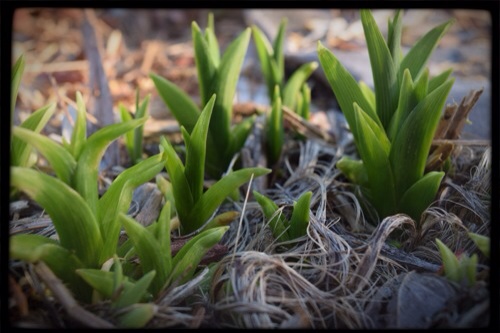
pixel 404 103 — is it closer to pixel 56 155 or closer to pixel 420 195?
pixel 420 195

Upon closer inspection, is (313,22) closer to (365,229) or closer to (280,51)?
(280,51)

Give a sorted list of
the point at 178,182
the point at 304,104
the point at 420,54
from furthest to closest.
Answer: the point at 304,104 < the point at 420,54 < the point at 178,182

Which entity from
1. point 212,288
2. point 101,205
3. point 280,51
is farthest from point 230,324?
point 280,51

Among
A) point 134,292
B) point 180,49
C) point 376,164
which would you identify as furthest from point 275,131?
point 180,49

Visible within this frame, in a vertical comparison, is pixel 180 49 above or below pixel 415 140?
above

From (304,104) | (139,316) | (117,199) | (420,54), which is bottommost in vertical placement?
(139,316)
